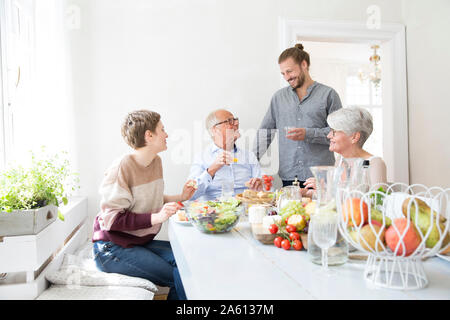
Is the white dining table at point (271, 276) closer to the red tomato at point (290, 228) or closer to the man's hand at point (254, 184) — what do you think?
the red tomato at point (290, 228)

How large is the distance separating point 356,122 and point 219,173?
100 centimetres

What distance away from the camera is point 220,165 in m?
2.40

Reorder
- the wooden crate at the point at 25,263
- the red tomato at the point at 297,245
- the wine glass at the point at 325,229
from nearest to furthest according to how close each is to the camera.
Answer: the wine glass at the point at 325,229 < the red tomato at the point at 297,245 < the wooden crate at the point at 25,263

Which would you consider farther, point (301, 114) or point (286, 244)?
point (301, 114)

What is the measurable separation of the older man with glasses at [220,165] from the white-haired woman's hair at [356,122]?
751 mm

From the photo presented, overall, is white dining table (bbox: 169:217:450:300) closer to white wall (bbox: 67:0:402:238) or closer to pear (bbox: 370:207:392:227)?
pear (bbox: 370:207:392:227)

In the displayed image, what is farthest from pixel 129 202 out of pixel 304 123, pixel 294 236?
pixel 304 123

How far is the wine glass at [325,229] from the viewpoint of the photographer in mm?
1017

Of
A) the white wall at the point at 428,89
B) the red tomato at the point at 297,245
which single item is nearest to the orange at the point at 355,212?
the red tomato at the point at 297,245

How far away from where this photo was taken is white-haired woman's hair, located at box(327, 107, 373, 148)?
76.8 inches

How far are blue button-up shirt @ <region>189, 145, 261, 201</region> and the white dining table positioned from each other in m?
1.07

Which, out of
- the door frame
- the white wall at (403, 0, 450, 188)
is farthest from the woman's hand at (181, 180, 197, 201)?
the white wall at (403, 0, 450, 188)

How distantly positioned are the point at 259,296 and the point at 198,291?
0.52 ft

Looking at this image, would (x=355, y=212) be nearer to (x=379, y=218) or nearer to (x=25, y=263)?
(x=379, y=218)
